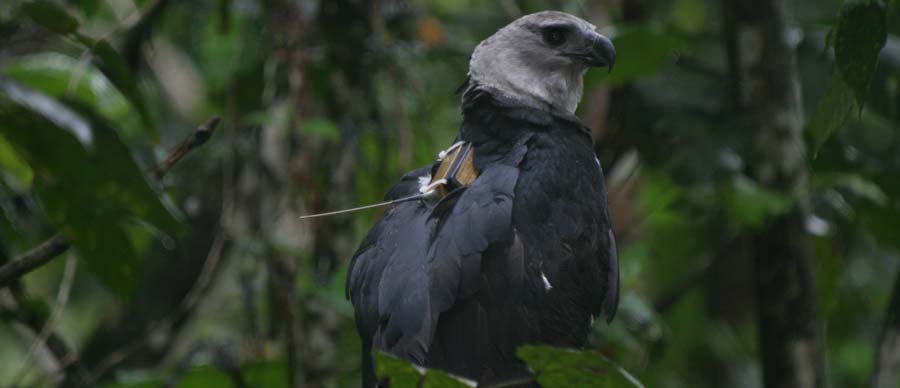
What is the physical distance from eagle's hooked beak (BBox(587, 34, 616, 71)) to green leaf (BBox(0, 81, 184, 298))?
1343mm

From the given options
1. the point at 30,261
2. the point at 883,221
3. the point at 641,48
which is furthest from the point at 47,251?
the point at 883,221

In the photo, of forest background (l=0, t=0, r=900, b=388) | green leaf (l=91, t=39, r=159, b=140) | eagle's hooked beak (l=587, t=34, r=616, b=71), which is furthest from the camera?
forest background (l=0, t=0, r=900, b=388)

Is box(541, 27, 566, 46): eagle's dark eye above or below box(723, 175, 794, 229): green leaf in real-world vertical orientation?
above

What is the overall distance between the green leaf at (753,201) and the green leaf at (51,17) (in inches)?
86.0

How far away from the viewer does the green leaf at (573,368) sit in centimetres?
149

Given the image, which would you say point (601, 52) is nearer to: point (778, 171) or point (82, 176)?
point (778, 171)

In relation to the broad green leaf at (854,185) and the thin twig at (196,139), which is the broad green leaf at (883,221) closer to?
the broad green leaf at (854,185)

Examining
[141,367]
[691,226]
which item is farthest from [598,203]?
[691,226]

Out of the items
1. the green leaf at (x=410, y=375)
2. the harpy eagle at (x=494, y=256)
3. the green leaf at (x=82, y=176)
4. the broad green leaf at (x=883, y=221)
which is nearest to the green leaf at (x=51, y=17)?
the green leaf at (x=82, y=176)

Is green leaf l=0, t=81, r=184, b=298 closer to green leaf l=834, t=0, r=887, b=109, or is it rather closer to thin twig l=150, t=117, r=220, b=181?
thin twig l=150, t=117, r=220, b=181

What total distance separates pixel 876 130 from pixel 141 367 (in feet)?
9.73

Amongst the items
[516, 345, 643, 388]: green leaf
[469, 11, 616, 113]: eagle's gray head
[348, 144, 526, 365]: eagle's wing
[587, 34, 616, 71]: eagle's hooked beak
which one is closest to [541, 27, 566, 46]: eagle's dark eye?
[469, 11, 616, 113]: eagle's gray head

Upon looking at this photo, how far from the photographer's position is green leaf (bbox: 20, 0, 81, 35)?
2.08 m

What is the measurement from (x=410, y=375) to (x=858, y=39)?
2.93 feet
